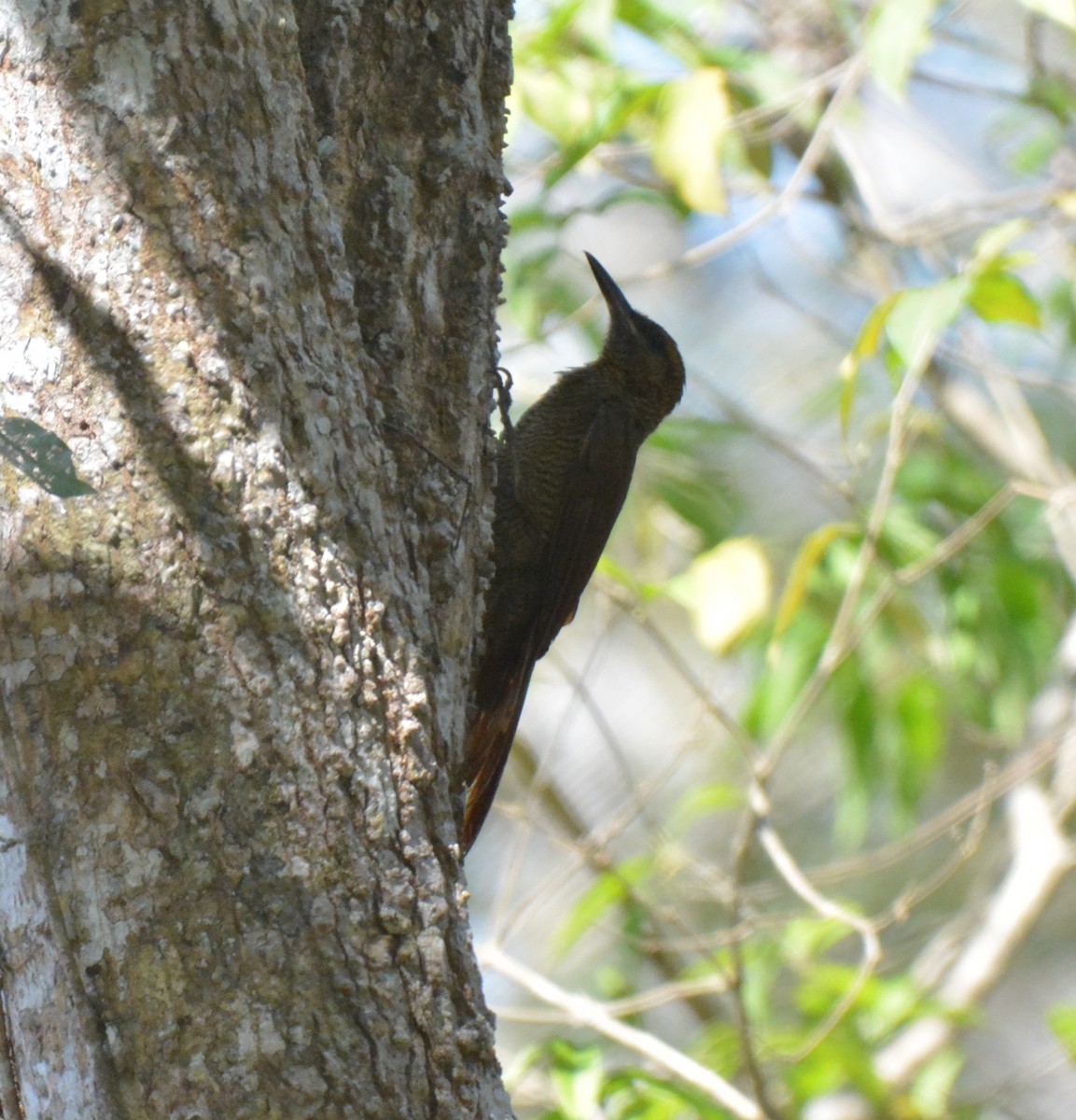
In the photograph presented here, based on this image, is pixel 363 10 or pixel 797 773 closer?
pixel 363 10

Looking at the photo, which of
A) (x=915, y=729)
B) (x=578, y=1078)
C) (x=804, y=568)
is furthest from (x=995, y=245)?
(x=915, y=729)

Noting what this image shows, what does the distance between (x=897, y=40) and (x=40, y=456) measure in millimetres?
1992

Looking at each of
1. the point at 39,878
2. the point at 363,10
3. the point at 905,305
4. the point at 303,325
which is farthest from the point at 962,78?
the point at 39,878

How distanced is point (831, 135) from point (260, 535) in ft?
9.80

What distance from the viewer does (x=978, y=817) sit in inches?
127

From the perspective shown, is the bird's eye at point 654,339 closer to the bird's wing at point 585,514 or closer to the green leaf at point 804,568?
the bird's wing at point 585,514

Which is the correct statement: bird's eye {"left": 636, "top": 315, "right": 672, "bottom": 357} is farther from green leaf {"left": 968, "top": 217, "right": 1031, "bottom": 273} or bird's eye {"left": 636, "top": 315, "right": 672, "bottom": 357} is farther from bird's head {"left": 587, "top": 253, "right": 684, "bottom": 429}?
green leaf {"left": 968, "top": 217, "right": 1031, "bottom": 273}

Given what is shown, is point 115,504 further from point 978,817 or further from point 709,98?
point 978,817

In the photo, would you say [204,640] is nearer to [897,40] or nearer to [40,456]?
[40,456]

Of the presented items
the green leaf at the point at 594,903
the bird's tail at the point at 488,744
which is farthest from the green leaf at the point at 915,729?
the bird's tail at the point at 488,744

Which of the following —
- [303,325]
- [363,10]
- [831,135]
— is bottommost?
[303,325]

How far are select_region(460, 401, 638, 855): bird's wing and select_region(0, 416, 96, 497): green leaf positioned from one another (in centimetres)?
100

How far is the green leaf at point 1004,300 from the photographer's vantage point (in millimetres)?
2441

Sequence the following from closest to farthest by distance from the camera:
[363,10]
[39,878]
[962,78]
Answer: [39,878] < [363,10] < [962,78]
